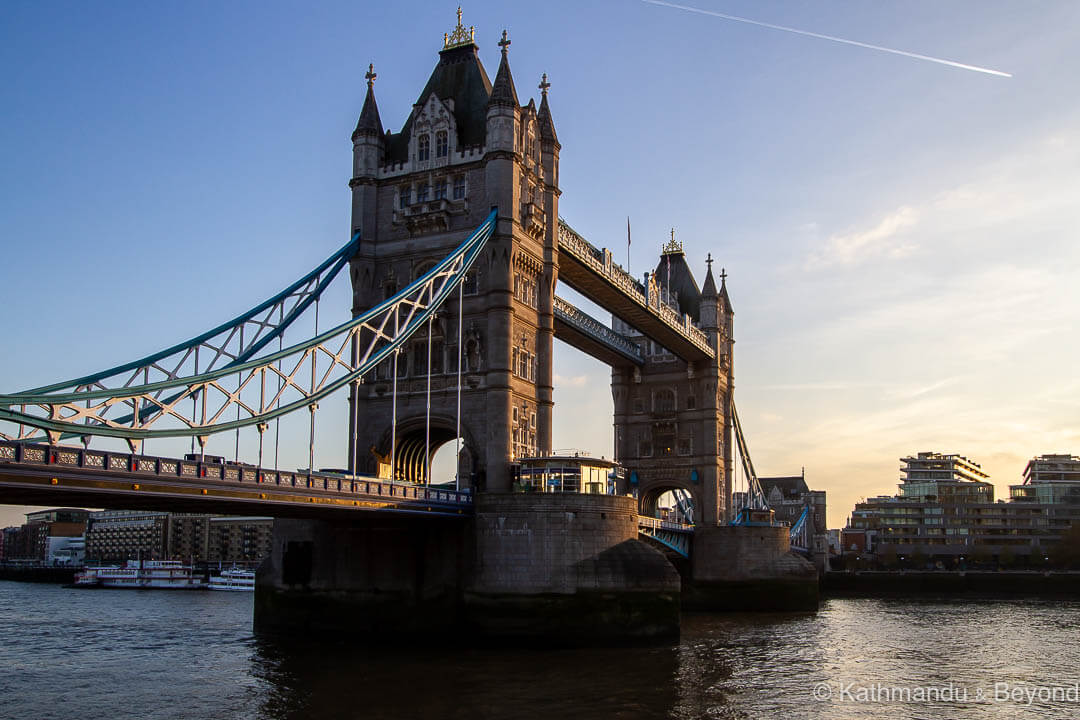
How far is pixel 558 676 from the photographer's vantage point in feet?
112

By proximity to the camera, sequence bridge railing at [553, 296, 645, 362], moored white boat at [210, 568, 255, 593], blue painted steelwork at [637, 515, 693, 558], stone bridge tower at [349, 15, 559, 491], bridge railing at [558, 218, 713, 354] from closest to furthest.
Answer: stone bridge tower at [349, 15, 559, 491] < bridge railing at [558, 218, 713, 354] < blue painted steelwork at [637, 515, 693, 558] < bridge railing at [553, 296, 645, 362] < moored white boat at [210, 568, 255, 593]

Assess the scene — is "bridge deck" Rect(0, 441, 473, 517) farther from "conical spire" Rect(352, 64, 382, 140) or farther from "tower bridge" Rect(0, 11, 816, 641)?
"conical spire" Rect(352, 64, 382, 140)

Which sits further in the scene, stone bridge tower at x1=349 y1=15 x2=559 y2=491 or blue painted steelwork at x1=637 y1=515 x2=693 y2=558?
blue painted steelwork at x1=637 y1=515 x2=693 y2=558

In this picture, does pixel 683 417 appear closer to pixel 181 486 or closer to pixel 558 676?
pixel 558 676

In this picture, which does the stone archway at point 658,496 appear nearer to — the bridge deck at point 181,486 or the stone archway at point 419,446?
the stone archway at point 419,446

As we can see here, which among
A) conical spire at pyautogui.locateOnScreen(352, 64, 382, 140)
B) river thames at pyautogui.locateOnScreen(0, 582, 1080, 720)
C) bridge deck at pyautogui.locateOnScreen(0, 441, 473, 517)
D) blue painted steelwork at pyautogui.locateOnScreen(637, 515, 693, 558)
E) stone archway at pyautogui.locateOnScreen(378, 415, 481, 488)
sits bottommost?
river thames at pyautogui.locateOnScreen(0, 582, 1080, 720)

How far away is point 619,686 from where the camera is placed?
32.7 m

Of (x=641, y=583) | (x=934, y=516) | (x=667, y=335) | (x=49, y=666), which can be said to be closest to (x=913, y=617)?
(x=667, y=335)

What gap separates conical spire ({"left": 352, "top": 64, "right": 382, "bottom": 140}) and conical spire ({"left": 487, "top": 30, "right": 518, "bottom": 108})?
6520 mm

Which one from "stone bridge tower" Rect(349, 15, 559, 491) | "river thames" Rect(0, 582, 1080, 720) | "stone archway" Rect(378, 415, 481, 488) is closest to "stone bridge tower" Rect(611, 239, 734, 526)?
"river thames" Rect(0, 582, 1080, 720)

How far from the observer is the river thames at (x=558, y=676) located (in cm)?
2947

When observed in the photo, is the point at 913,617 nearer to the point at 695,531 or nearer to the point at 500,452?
the point at 695,531

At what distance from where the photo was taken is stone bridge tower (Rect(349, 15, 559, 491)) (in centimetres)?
4853

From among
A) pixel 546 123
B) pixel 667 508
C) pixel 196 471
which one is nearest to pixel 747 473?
pixel 667 508
